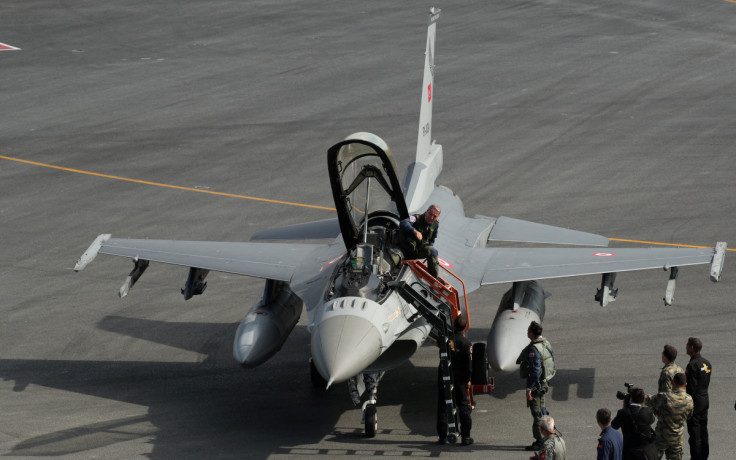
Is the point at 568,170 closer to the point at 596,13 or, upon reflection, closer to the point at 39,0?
the point at 596,13

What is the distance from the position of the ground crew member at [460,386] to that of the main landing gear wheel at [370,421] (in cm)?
107

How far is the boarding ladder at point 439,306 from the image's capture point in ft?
54.9

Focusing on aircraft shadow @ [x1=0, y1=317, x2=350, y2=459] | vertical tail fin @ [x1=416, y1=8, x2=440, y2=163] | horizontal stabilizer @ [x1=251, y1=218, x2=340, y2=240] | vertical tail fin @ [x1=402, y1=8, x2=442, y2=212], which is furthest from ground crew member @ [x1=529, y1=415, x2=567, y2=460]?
A: vertical tail fin @ [x1=416, y1=8, x2=440, y2=163]

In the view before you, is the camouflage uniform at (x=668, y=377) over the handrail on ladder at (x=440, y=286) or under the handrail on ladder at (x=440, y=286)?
under

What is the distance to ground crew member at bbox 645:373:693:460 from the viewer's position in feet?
46.7

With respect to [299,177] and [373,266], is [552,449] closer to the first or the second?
[373,266]

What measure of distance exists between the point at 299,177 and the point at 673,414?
19.4 metres

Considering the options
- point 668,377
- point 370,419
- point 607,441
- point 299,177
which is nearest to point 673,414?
point 668,377

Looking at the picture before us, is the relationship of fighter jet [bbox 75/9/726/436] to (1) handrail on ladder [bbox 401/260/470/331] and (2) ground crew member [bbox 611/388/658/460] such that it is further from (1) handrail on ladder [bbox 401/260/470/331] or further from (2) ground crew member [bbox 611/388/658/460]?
(2) ground crew member [bbox 611/388/658/460]

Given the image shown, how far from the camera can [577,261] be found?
19.5 m

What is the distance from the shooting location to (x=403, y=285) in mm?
17125

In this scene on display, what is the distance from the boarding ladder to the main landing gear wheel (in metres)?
1.22

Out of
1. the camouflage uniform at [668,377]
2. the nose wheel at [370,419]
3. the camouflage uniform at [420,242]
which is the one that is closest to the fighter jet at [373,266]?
the camouflage uniform at [420,242]

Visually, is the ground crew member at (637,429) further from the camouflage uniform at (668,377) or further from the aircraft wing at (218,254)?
the aircraft wing at (218,254)
